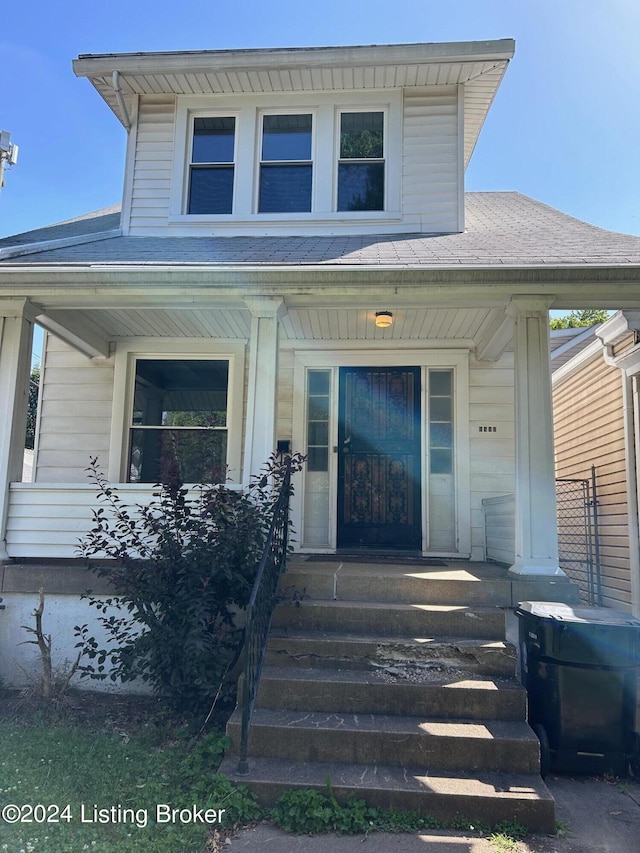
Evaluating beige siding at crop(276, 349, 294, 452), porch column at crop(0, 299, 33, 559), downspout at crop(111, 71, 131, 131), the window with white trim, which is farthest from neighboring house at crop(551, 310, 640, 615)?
downspout at crop(111, 71, 131, 131)

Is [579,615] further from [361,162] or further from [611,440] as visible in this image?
[361,162]

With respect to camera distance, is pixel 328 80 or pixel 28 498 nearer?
pixel 28 498

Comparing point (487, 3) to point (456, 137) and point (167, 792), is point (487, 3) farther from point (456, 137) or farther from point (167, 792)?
point (167, 792)

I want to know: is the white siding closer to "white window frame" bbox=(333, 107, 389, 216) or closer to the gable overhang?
"white window frame" bbox=(333, 107, 389, 216)

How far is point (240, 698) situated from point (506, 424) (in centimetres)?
392

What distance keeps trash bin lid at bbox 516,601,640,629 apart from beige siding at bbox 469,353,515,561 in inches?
87.5

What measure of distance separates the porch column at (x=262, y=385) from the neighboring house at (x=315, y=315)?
644 mm

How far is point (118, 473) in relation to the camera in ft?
20.5

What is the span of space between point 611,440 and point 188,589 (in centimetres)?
472

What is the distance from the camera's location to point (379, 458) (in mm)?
6215

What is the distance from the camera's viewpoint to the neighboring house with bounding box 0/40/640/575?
227 inches

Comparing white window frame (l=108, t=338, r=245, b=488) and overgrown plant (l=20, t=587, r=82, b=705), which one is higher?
white window frame (l=108, t=338, r=245, b=488)

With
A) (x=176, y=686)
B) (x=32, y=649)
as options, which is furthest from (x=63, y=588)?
(x=176, y=686)

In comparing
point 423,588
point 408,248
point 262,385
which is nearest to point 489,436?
point 408,248
